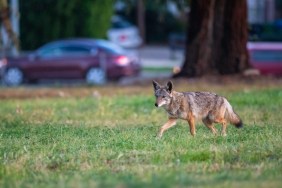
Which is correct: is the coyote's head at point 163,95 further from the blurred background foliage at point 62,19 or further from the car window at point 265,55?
the blurred background foliage at point 62,19

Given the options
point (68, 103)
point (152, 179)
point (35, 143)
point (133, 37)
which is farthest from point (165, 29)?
point (152, 179)

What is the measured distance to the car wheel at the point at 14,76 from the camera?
3672 cm

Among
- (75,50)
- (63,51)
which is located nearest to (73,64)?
(75,50)

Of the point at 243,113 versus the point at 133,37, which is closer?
the point at 243,113

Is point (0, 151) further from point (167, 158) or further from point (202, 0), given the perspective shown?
point (202, 0)

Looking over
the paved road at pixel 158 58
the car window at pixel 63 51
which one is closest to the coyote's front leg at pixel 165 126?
the car window at pixel 63 51

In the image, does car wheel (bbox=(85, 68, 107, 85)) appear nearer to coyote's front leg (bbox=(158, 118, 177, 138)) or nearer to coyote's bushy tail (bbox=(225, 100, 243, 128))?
coyote's bushy tail (bbox=(225, 100, 243, 128))

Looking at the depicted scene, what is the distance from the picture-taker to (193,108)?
47.8 ft

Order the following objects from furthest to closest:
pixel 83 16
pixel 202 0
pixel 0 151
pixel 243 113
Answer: pixel 83 16 < pixel 202 0 < pixel 243 113 < pixel 0 151

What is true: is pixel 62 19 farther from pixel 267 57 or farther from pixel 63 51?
pixel 267 57

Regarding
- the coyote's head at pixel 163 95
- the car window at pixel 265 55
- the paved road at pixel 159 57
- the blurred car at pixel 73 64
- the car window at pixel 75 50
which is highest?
the coyote's head at pixel 163 95

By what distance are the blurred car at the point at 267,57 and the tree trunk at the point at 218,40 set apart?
423cm

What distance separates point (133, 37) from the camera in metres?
55.5

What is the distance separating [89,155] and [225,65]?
17149mm
